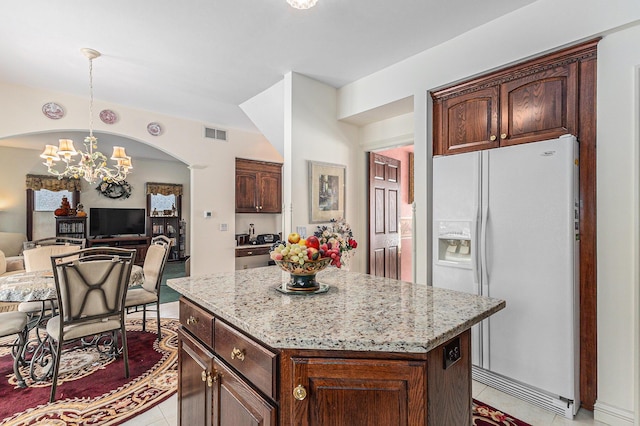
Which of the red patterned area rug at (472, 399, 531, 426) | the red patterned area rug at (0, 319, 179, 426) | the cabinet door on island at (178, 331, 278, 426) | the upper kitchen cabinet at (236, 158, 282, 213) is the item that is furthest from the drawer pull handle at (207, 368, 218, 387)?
the upper kitchen cabinet at (236, 158, 282, 213)

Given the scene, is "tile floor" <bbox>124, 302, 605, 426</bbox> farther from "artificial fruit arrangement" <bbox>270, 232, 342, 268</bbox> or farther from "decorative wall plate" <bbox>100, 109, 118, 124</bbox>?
"decorative wall plate" <bbox>100, 109, 118, 124</bbox>

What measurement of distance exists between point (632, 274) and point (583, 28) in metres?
1.61

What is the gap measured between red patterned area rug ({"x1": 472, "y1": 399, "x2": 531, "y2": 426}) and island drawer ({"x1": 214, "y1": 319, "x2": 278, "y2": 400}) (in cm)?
155

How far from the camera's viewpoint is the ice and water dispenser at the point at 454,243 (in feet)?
8.40

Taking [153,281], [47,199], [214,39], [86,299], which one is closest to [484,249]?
[214,39]

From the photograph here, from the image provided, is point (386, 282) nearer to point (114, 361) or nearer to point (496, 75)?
point (496, 75)

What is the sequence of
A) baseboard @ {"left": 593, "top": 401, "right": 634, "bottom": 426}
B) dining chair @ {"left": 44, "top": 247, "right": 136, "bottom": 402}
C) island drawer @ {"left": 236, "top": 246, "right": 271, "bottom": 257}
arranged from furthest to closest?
island drawer @ {"left": 236, "top": 246, "right": 271, "bottom": 257}
dining chair @ {"left": 44, "top": 247, "right": 136, "bottom": 402}
baseboard @ {"left": 593, "top": 401, "right": 634, "bottom": 426}

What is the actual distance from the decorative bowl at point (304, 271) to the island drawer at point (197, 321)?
404 mm

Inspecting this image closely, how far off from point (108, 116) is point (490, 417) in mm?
5360

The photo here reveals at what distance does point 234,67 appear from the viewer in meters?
3.35

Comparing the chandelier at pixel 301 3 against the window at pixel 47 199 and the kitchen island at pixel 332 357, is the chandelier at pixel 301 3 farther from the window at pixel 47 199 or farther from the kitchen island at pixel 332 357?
the window at pixel 47 199

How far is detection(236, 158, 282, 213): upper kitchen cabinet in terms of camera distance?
5852 millimetres

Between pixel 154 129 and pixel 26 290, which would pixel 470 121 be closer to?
pixel 26 290

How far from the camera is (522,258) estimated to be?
2.25m
